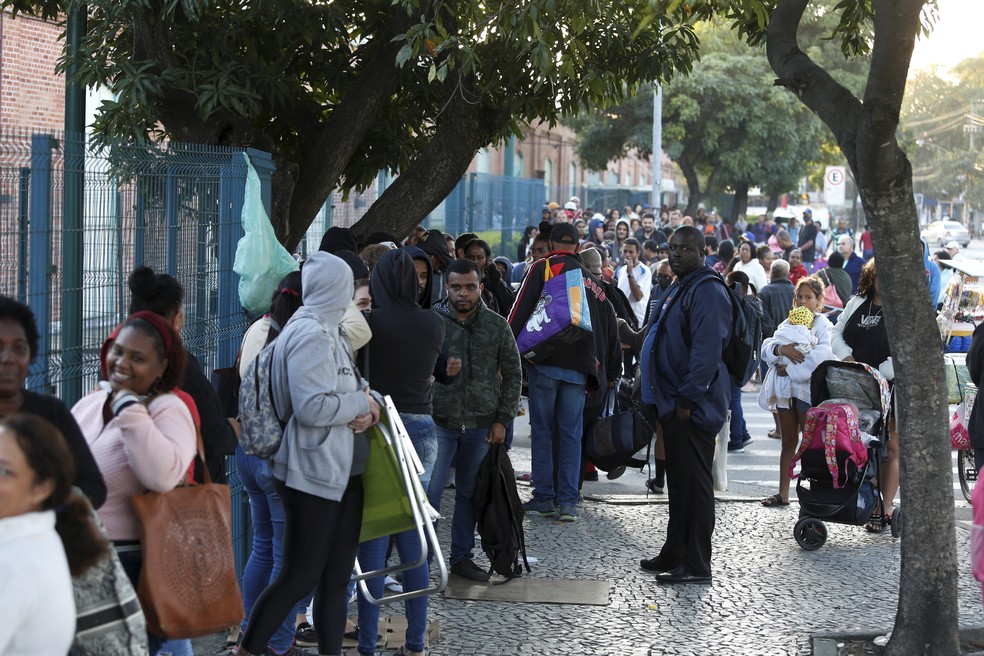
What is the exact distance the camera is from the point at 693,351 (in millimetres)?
7586

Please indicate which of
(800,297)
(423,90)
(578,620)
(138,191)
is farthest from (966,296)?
(138,191)

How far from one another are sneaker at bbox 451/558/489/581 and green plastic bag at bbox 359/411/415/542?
2.17 meters

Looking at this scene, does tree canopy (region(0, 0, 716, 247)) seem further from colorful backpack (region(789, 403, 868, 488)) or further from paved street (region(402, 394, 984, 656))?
paved street (region(402, 394, 984, 656))

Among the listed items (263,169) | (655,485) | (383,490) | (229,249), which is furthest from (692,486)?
(263,169)

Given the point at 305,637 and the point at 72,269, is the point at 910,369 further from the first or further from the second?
the point at 72,269

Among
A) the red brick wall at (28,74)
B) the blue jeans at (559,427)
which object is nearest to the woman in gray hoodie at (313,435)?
the blue jeans at (559,427)

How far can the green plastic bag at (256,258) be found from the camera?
690 cm

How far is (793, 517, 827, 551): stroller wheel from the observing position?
28.1 feet

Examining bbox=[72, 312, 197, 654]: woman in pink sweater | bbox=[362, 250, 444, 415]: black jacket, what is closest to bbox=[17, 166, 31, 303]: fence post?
bbox=[72, 312, 197, 654]: woman in pink sweater

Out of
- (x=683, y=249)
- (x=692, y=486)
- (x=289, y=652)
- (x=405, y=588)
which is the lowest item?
(x=289, y=652)

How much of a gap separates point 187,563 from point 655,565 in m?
4.24

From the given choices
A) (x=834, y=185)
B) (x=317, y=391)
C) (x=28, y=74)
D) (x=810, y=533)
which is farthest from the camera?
(x=834, y=185)

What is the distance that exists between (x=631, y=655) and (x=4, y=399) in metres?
3.61

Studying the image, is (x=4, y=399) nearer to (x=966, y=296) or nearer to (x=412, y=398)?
(x=412, y=398)
